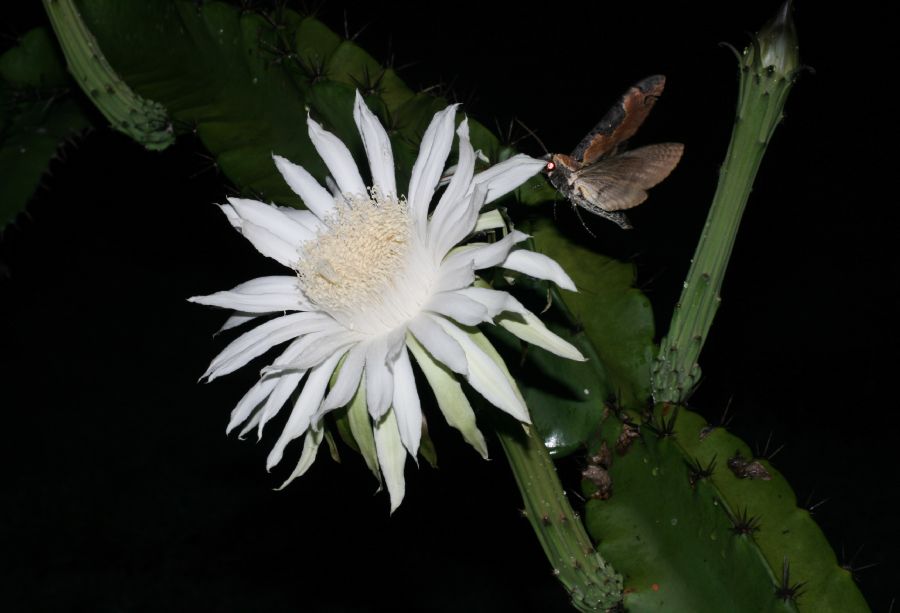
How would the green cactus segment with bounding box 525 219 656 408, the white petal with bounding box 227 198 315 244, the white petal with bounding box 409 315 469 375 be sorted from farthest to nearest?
the green cactus segment with bounding box 525 219 656 408, the white petal with bounding box 227 198 315 244, the white petal with bounding box 409 315 469 375

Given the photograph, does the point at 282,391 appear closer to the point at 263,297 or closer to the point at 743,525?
the point at 263,297

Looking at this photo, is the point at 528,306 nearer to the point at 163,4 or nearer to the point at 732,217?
the point at 732,217

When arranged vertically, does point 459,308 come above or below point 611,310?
above

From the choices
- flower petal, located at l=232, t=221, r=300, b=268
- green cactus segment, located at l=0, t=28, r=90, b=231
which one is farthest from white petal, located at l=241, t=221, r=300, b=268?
green cactus segment, located at l=0, t=28, r=90, b=231

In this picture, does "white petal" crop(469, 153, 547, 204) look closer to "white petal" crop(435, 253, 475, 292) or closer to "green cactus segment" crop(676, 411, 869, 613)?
"white petal" crop(435, 253, 475, 292)

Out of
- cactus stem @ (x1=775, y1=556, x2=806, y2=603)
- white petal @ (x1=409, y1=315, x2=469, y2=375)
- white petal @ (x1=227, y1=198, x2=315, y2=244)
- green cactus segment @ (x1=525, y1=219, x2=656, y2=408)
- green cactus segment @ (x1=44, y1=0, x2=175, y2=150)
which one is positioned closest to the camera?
white petal @ (x1=409, y1=315, x2=469, y2=375)

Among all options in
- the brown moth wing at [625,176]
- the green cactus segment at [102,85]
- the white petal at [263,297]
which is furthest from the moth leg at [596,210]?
the green cactus segment at [102,85]

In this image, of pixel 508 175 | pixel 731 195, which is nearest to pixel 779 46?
pixel 731 195
